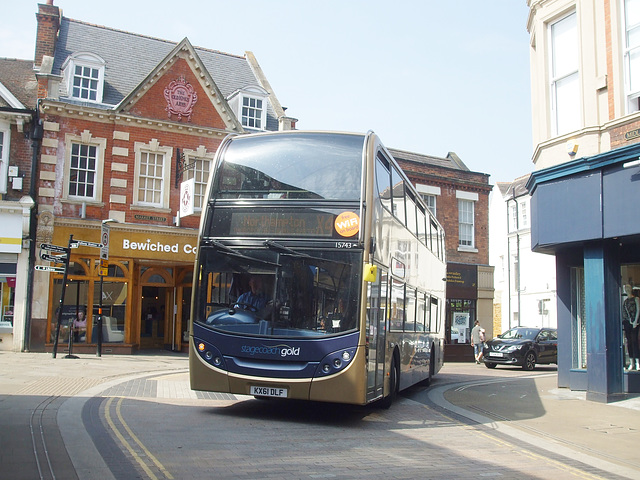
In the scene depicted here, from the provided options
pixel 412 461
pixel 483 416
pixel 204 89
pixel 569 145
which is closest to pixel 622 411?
pixel 483 416

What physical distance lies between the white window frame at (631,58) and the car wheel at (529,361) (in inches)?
519

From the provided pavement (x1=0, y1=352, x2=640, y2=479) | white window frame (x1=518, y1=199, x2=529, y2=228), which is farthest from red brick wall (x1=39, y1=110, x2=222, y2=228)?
white window frame (x1=518, y1=199, x2=529, y2=228)

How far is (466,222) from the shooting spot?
33.0 m

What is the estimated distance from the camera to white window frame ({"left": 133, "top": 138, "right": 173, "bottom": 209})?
23.0 meters

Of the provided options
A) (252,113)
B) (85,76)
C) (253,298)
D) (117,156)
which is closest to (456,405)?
(253,298)

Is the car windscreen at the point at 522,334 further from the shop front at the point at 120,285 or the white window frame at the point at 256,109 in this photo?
the white window frame at the point at 256,109

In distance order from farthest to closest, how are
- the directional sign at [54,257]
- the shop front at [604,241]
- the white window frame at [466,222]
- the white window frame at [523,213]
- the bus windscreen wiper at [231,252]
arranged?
the white window frame at [523,213] → the white window frame at [466,222] → the directional sign at [54,257] → the shop front at [604,241] → the bus windscreen wiper at [231,252]

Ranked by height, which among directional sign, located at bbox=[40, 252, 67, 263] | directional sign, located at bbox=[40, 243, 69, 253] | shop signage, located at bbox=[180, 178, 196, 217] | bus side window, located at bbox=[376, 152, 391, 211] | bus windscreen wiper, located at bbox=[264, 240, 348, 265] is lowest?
bus windscreen wiper, located at bbox=[264, 240, 348, 265]

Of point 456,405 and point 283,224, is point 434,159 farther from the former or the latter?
point 283,224

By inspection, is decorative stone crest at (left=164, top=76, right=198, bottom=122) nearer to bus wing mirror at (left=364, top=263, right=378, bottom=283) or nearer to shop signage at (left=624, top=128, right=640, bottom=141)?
shop signage at (left=624, top=128, right=640, bottom=141)

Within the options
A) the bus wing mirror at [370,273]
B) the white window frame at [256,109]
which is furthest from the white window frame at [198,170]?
the bus wing mirror at [370,273]

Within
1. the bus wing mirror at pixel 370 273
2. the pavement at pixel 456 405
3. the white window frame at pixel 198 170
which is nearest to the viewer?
the pavement at pixel 456 405

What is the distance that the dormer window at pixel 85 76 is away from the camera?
22734mm

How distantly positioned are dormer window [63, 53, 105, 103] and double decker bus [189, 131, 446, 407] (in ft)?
48.9
